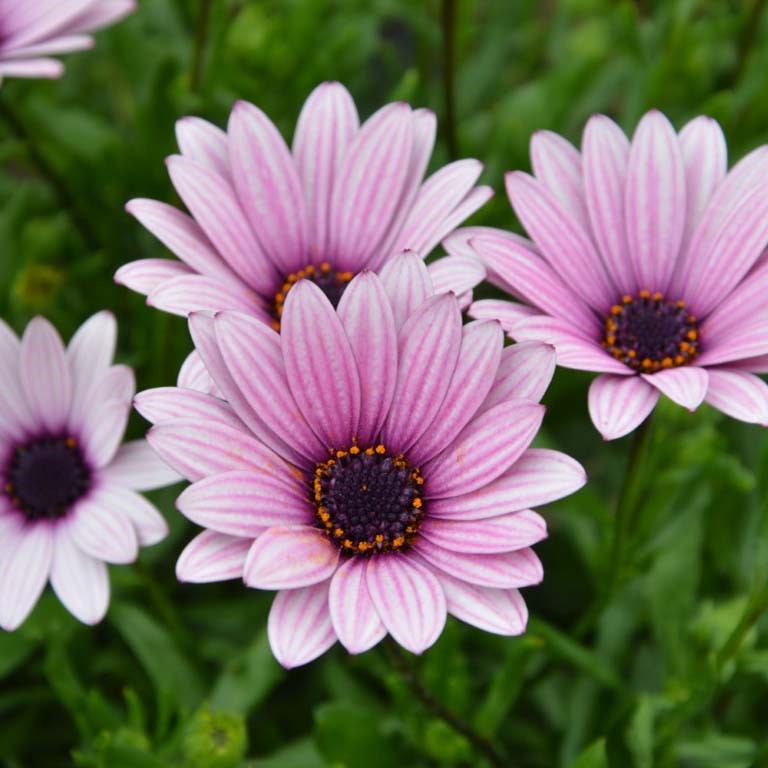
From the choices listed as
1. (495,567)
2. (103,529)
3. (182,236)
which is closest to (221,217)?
(182,236)

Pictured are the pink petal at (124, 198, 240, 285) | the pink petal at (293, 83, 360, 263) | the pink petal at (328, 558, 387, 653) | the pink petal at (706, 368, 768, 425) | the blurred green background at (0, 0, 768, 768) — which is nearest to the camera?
the pink petal at (328, 558, 387, 653)

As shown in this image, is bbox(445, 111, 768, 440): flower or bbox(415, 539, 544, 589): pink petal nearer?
bbox(415, 539, 544, 589): pink petal

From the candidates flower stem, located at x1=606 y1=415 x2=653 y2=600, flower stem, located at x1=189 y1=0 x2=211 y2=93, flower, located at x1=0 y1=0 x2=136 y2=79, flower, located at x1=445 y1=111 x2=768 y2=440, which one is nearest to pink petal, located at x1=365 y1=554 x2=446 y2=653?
flower, located at x1=445 y1=111 x2=768 y2=440

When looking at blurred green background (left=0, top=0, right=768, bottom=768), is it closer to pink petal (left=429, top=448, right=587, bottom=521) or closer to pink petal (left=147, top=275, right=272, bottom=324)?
pink petal (left=429, top=448, right=587, bottom=521)

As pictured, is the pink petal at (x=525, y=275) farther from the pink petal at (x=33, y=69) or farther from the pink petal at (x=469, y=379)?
the pink petal at (x=33, y=69)

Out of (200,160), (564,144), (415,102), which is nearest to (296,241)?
(200,160)
